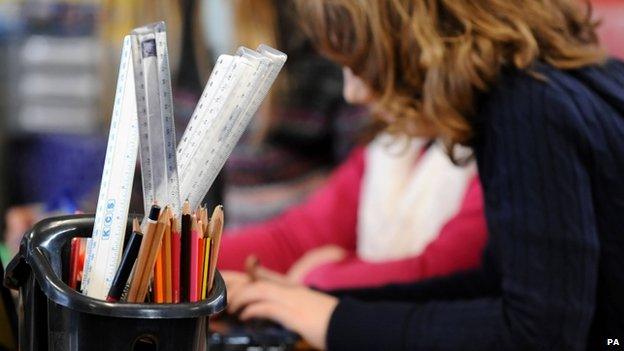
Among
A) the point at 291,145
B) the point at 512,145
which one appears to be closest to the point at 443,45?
the point at 512,145

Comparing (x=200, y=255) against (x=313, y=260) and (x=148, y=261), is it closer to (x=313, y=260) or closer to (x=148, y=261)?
(x=148, y=261)

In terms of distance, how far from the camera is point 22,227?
1213 millimetres

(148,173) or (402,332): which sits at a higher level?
(148,173)

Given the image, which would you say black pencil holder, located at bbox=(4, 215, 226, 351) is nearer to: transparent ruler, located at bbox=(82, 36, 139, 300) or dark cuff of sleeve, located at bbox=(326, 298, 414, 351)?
transparent ruler, located at bbox=(82, 36, 139, 300)

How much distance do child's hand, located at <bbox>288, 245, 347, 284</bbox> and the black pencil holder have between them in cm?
69

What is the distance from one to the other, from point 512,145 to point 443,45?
0.35ft

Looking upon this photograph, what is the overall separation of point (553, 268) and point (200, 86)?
1.13 meters

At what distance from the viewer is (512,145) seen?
806 millimetres

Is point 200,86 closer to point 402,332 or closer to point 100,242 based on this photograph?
point 402,332

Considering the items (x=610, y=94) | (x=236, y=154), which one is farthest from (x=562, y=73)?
(x=236, y=154)

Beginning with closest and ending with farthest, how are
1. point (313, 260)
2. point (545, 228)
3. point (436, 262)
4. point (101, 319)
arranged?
point (101, 319)
point (545, 228)
point (436, 262)
point (313, 260)

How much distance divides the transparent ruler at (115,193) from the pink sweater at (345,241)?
0.47 m

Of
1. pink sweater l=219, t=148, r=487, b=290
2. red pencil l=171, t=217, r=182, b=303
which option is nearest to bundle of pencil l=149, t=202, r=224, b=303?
red pencil l=171, t=217, r=182, b=303

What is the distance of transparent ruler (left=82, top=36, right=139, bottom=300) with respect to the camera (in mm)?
563
